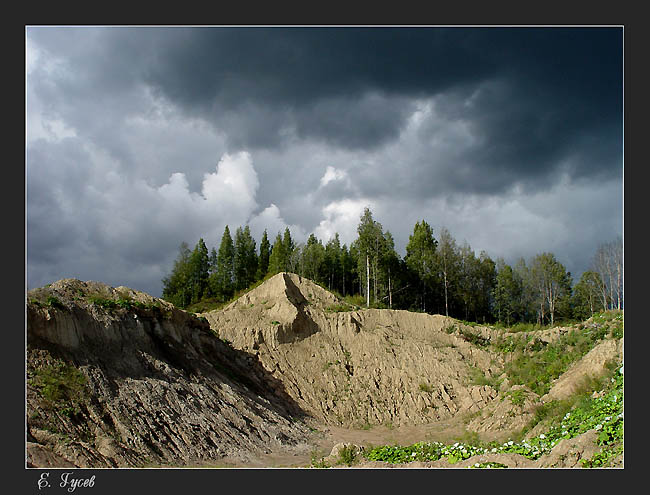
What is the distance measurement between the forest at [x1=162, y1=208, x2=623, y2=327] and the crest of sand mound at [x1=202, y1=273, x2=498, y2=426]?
630cm

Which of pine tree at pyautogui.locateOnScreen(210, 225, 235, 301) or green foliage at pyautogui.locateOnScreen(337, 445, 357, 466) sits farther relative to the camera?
pine tree at pyautogui.locateOnScreen(210, 225, 235, 301)

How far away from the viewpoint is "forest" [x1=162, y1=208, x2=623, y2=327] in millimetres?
33656

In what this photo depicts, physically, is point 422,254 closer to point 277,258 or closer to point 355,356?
point 277,258

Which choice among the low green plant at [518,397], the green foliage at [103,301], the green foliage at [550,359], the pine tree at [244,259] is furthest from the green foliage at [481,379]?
the pine tree at [244,259]

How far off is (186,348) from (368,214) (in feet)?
62.6

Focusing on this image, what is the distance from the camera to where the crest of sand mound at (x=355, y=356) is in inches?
754

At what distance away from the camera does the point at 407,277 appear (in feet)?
125

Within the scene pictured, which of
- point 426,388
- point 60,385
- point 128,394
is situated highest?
point 60,385

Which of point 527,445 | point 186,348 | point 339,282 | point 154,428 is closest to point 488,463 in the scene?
point 527,445

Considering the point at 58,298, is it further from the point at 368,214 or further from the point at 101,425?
the point at 368,214

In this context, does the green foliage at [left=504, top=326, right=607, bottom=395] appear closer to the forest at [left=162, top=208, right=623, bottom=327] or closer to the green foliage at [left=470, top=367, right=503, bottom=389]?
the green foliage at [left=470, top=367, right=503, bottom=389]

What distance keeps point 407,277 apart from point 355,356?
17.5 metres

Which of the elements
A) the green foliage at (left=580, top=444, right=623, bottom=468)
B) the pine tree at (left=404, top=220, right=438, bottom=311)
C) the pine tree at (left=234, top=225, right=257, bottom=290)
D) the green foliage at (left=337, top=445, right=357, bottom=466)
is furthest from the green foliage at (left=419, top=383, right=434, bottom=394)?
the pine tree at (left=234, top=225, right=257, bottom=290)

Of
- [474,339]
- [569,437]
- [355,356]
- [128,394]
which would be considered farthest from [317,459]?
[474,339]
